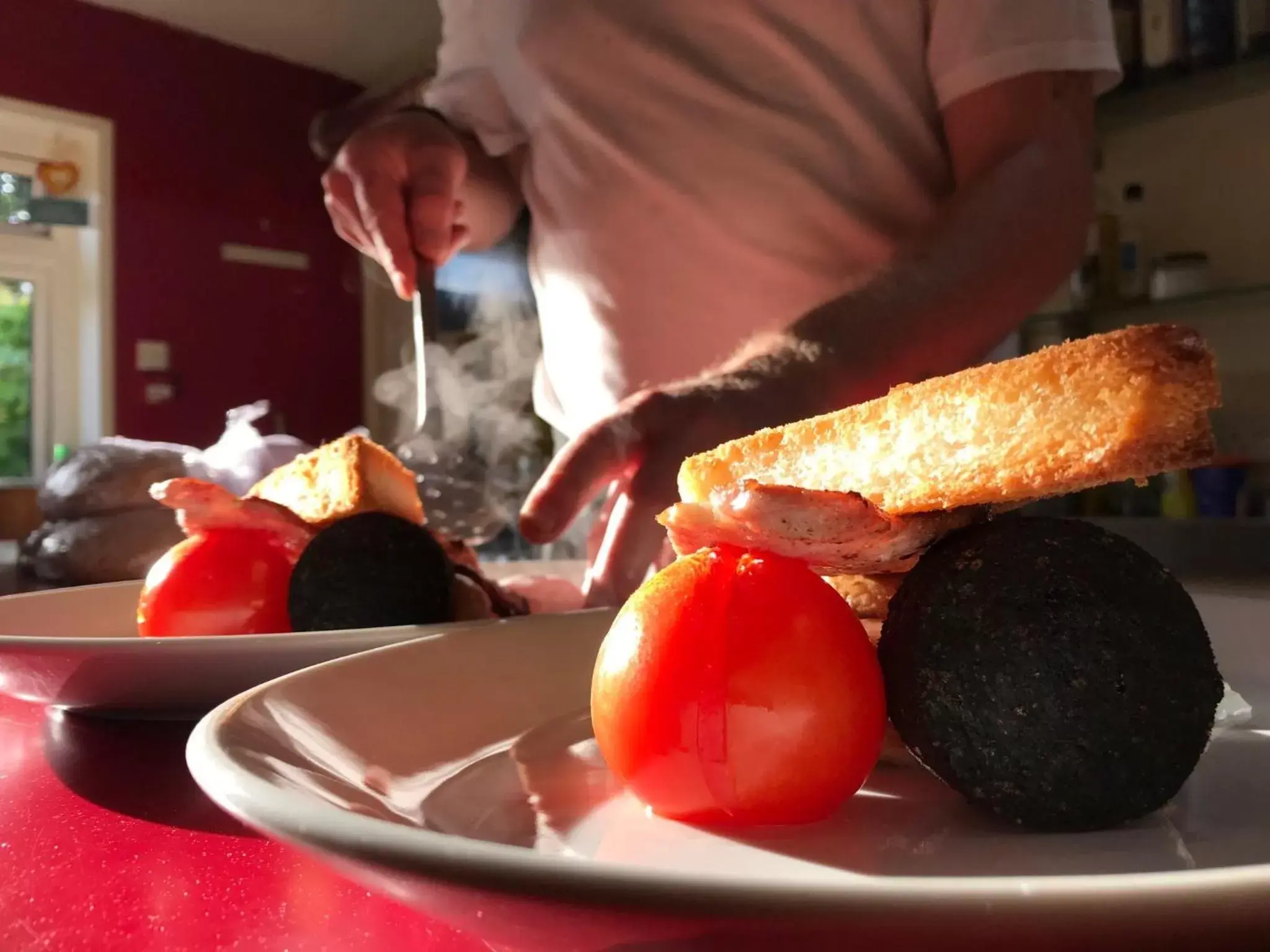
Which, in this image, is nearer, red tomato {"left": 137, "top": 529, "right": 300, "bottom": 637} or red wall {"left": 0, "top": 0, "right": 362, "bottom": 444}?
red tomato {"left": 137, "top": 529, "right": 300, "bottom": 637}

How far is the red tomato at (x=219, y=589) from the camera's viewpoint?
710mm

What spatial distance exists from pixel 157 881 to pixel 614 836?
174 mm

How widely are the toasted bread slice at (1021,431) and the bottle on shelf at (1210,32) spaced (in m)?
2.89

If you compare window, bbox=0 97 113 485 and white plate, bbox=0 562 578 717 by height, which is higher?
window, bbox=0 97 113 485

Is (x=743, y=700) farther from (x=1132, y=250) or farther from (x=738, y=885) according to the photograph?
(x=1132, y=250)

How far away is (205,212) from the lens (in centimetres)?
459

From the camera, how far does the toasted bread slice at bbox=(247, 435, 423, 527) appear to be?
0.82 meters

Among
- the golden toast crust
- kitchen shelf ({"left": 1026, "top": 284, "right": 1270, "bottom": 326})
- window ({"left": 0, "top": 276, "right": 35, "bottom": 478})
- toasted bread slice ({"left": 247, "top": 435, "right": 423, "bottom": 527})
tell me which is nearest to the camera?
the golden toast crust

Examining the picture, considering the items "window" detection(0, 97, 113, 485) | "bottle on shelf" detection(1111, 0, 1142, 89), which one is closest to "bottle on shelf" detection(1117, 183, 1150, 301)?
"bottle on shelf" detection(1111, 0, 1142, 89)

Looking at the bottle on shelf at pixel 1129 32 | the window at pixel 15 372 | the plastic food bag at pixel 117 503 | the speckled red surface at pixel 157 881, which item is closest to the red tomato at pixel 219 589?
the speckled red surface at pixel 157 881

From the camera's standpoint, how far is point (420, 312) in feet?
4.52

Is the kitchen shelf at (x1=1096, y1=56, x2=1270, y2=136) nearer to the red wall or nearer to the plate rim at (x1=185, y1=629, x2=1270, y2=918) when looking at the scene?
the plate rim at (x1=185, y1=629, x2=1270, y2=918)

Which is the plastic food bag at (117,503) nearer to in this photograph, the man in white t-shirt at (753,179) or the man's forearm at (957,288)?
the man in white t-shirt at (753,179)

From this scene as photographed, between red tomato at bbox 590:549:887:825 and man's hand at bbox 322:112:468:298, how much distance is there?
38.2 inches
